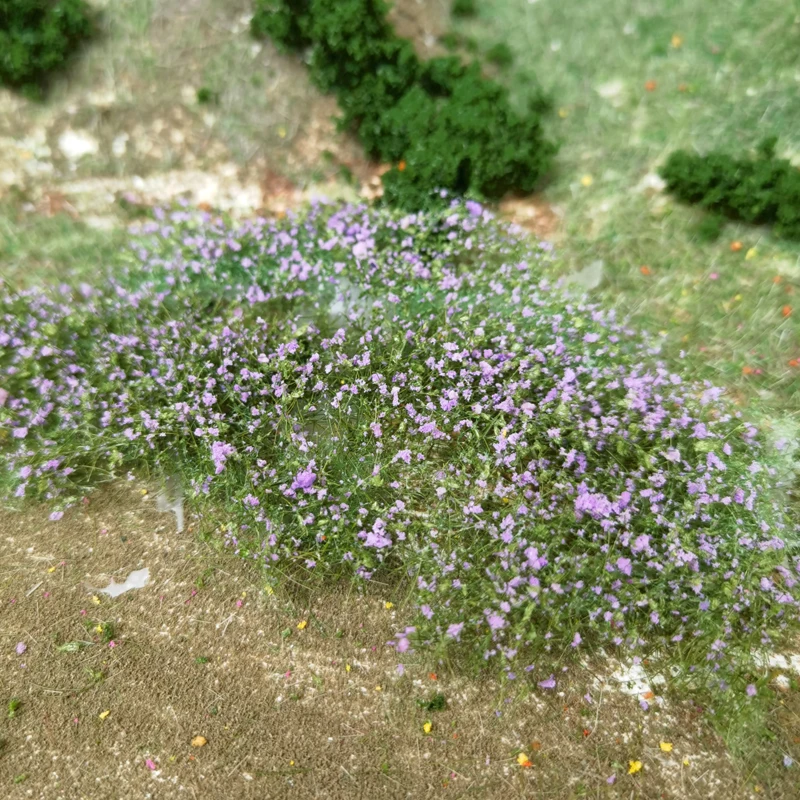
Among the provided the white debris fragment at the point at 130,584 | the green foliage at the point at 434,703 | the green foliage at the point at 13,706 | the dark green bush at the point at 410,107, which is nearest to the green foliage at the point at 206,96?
the dark green bush at the point at 410,107

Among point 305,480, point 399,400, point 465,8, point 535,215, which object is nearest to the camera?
point 305,480

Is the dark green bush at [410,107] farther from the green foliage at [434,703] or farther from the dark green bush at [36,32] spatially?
the green foliage at [434,703]

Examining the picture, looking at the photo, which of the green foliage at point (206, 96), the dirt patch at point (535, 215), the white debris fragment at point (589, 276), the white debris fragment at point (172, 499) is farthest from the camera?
the green foliage at point (206, 96)

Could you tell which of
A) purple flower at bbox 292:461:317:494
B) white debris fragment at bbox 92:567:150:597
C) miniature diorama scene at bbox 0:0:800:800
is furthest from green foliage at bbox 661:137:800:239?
white debris fragment at bbox 92:567:150:597

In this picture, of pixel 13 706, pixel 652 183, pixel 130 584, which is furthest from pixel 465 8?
pixel 13 706

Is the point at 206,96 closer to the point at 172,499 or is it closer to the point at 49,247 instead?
the point at 49,247

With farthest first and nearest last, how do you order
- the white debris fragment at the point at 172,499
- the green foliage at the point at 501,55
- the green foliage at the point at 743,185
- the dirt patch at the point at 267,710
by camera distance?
the green foliage at the point at 501,55, the green foliage at the point at 743,185, the white debris fragment at the point at 172,499, the dirt patch at the point at 267,710

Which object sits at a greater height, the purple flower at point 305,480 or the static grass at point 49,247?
the purple flower at point 305,480
